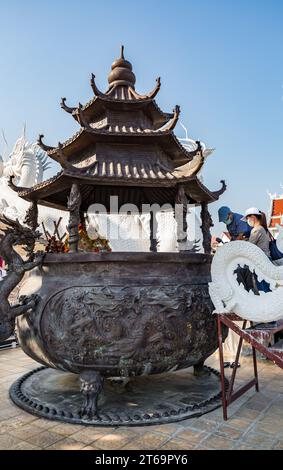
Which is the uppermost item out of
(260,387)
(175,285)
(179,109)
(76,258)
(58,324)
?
(179,109)

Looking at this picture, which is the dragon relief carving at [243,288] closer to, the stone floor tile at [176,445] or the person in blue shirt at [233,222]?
the stone floor tile at [176,445]

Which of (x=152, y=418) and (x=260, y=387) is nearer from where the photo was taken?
(x=152, y=418)

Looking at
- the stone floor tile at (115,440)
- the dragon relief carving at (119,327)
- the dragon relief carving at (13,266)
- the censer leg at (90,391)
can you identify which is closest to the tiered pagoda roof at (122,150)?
the dragon relief carving at (13,266)

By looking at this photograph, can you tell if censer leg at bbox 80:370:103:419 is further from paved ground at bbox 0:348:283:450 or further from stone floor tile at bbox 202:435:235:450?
stone floor tile at bbox 202:435:235:450

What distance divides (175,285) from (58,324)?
1.70m

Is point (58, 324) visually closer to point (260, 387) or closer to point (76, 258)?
point (76, 258)

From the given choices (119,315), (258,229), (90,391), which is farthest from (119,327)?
(258,229)

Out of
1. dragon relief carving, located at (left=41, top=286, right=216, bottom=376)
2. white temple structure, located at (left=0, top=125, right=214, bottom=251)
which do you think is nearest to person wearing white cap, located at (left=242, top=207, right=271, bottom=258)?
dragon relief carving, located at (left=41, top=286, right=216, bottom=376)

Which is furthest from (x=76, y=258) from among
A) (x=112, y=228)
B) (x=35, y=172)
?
(x=35, y=172)

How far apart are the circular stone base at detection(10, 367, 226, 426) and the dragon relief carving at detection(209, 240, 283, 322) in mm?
1545

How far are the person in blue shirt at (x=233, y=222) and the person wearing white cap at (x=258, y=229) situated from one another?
0.27 m

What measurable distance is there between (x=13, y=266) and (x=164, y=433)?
309cm

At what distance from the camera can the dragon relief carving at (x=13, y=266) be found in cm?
477
